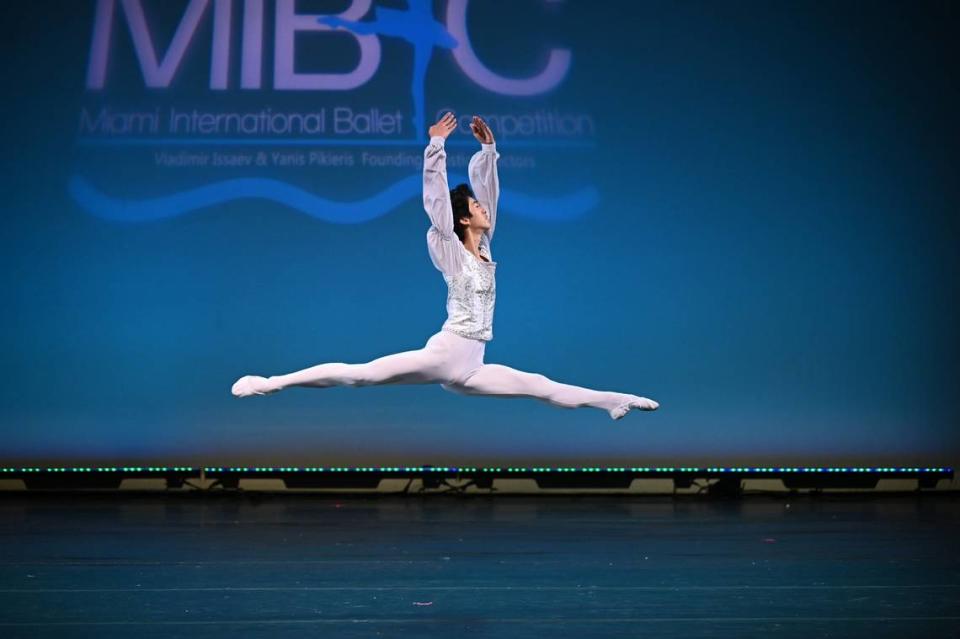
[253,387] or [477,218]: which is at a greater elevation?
[477,218]

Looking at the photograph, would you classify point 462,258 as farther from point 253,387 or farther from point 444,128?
point 253,387

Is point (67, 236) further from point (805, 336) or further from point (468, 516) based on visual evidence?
point (805, 336)

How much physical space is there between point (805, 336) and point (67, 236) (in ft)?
14.5

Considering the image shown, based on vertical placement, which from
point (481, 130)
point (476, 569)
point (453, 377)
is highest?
point (481, 130)

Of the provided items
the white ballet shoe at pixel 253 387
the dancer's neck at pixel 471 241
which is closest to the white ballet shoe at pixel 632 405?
the dancer's neck at pixel 471 241

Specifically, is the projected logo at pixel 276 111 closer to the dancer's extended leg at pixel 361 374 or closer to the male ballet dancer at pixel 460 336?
the male ballet dancer at pixel 460 336

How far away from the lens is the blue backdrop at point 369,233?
22.6 ft

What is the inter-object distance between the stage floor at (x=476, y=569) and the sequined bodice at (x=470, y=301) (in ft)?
2.92

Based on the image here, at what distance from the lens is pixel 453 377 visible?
426 centimetres

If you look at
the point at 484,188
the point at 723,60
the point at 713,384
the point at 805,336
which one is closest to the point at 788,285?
the point at 805,336

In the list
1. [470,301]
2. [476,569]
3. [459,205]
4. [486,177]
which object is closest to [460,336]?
[470,301]

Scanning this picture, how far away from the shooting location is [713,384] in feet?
23.0

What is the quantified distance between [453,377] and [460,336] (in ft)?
0.50

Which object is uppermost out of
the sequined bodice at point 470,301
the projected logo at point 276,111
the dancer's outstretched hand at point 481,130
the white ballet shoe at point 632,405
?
the projected logo at point 276,111
